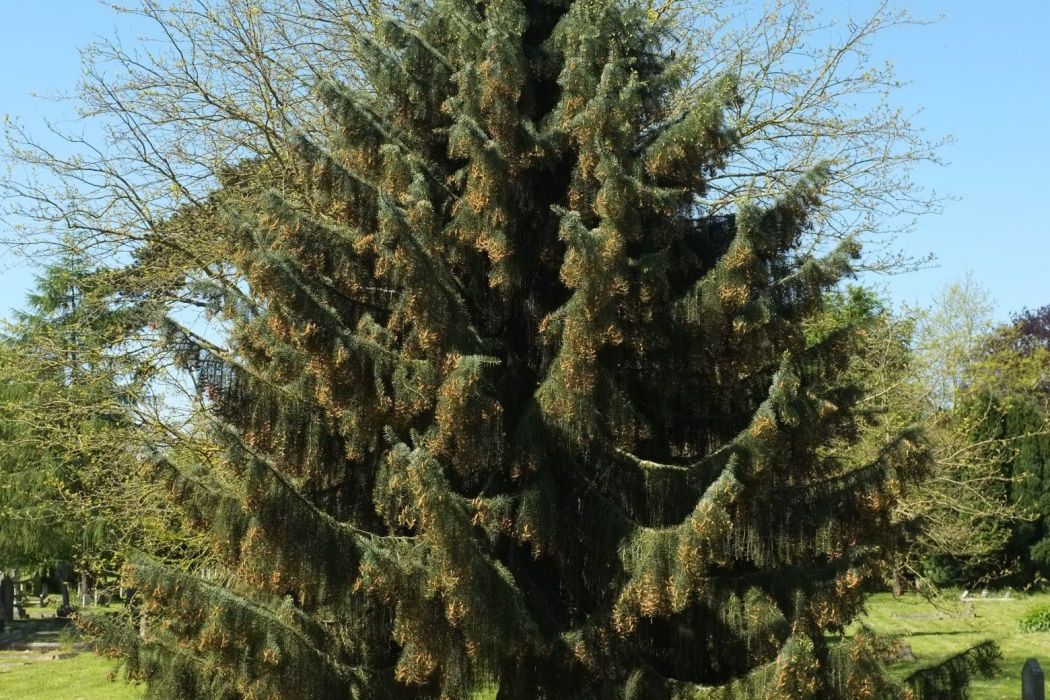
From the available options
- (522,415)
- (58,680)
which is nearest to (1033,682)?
(522,415)

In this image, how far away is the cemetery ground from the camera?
16.8 meters

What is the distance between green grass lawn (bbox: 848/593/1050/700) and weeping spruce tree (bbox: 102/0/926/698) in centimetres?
721

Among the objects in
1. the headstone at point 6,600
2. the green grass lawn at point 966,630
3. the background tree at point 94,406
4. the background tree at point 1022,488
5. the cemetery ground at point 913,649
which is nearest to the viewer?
the background tree at point 94,406

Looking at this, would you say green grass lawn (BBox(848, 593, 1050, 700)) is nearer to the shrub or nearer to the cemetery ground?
the cemetery ground

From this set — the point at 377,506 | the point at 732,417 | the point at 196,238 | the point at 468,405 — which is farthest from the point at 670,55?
the point at 196,238

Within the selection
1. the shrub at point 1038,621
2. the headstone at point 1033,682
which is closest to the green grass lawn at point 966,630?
the shrub at point 1038,621

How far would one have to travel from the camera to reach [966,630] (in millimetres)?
22734

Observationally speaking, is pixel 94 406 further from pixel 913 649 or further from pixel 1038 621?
pixel 1038 621

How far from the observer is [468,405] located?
7555 millimetres

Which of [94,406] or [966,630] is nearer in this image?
[94,406]

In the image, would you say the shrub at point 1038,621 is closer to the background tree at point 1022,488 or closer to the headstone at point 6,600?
the background tree at point 1022,488

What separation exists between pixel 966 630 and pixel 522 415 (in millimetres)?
18048

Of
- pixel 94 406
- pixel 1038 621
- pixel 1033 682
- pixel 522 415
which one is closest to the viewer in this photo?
pixel 522 415

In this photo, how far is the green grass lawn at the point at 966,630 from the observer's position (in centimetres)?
1573
